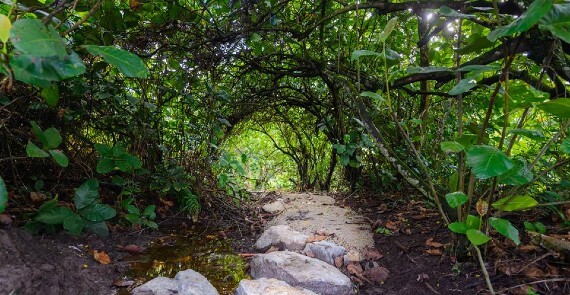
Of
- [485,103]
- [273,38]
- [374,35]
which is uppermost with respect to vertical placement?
[374,35]

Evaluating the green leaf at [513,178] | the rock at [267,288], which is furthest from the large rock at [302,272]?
the green leaf at [513,178]

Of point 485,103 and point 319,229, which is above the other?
point 485,103

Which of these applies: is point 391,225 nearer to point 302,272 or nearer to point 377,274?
point 377,274

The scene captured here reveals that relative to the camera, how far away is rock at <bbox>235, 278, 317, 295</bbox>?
1572mm

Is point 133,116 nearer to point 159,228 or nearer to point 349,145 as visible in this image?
point 159,228

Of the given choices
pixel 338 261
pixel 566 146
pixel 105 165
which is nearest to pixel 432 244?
pixel 338 261

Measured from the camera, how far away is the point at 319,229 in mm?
2584

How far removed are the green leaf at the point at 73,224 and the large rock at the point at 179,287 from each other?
42 cm

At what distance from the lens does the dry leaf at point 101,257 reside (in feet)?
5.60

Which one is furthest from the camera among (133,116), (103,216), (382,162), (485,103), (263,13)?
(382,162)

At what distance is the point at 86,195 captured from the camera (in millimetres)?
1736

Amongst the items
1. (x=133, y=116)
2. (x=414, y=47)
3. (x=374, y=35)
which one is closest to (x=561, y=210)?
(x=414, y=47)

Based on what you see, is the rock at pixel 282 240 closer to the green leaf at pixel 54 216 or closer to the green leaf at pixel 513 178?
the green leaf at pixel 54 216

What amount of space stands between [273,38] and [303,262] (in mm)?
1780
